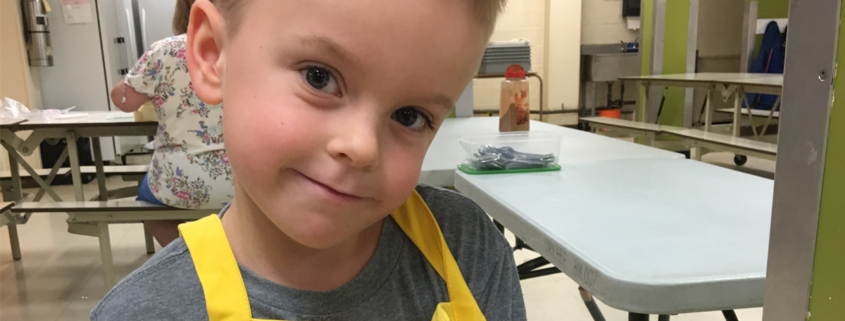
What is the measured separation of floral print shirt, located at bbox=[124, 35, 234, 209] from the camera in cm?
191

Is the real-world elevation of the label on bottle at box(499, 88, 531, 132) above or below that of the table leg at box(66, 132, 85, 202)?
above

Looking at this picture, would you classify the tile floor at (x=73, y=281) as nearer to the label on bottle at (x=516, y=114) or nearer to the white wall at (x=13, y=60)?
the label on bottle at (x=516, y=114)

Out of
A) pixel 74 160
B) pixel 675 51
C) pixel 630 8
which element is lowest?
pixel 74 160

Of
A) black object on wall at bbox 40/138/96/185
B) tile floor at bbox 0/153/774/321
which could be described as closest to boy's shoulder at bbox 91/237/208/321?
tile floor at bbox 0/153/774/321

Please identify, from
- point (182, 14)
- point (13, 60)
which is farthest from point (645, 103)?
point (13, 60)

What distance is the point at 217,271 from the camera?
0.53 meters

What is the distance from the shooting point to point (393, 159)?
17.9 inches

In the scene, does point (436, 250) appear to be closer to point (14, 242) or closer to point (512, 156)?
point (512, 156)

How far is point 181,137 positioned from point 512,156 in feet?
4.33

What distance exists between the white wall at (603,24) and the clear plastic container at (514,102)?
4711 millimetres

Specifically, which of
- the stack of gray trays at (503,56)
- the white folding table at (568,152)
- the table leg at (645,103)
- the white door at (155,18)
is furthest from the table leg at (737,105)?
the white door at (155,18)

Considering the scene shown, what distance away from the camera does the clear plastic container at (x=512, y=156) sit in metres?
1.15

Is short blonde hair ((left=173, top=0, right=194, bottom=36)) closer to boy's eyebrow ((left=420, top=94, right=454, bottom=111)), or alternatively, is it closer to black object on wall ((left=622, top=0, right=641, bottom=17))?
boy's eyebrow ((left=420, top=94, right=454, bottom=111))

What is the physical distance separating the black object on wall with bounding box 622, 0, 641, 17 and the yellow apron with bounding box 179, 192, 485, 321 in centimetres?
585
